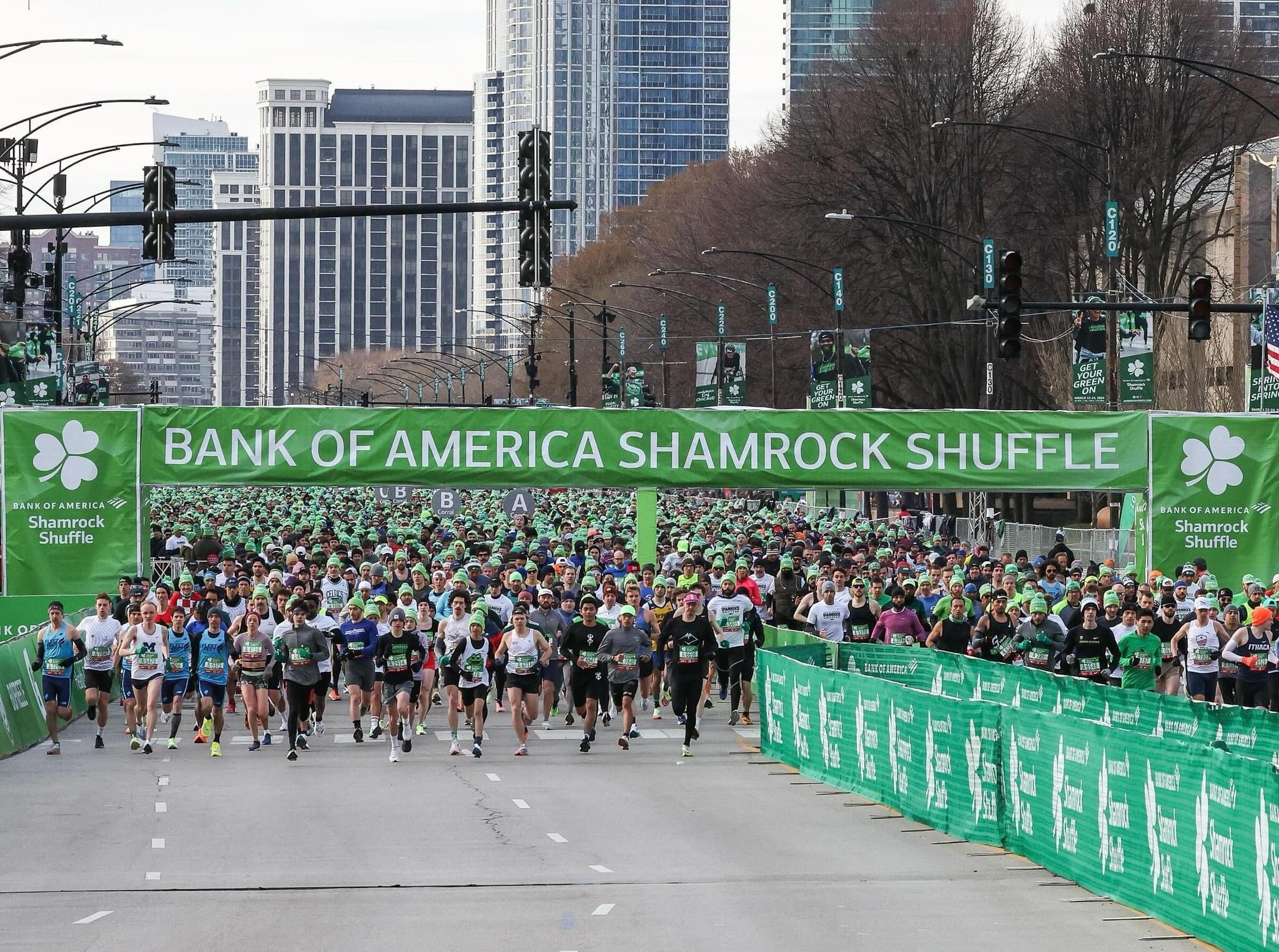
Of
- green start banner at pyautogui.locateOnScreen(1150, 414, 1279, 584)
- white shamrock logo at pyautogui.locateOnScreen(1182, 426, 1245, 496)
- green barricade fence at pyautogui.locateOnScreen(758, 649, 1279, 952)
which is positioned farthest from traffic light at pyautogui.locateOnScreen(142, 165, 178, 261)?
white shamrock logo at pyautogui.locateOnScreen(1182, 426, 1245, 496)

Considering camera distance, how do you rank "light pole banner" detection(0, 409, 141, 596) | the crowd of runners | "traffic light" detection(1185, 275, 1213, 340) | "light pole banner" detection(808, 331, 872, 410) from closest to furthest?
the crowd of runners, "traffic light" detection(1185, 275, 1213, 340), "light pole banner" detection(0, 409, 141, 596), "light pole banner" detection(808, 331, 872, 410)

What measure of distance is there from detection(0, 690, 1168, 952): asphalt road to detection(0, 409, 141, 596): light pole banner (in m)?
7.95

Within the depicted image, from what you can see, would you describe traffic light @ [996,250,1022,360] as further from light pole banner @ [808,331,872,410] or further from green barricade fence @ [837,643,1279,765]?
light pole banner @ [808,331,872,410]

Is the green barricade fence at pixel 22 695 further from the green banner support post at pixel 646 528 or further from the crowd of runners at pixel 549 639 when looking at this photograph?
the green banner support post at pixel 646 528

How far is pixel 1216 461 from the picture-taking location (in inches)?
1127

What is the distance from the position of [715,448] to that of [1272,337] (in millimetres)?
7514

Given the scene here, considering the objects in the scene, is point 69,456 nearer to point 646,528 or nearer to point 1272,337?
point 646,528

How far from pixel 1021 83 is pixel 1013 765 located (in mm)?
49998

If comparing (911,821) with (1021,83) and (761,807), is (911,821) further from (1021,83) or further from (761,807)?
(1021,83)

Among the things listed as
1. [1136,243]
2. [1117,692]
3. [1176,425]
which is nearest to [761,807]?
[1117,692]

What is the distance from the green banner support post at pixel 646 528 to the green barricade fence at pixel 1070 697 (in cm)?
768

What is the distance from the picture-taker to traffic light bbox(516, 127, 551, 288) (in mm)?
18750

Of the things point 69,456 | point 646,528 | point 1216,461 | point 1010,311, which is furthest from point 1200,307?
point 69,456

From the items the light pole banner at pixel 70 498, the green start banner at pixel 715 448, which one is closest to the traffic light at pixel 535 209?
the green start banner at pixel 715 448
